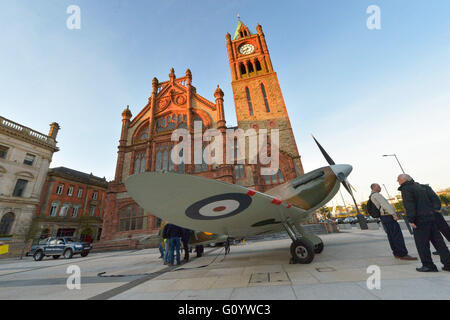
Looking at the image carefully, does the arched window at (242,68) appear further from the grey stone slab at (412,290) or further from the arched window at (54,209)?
the arched window at (54,209)

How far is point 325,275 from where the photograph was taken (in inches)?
122

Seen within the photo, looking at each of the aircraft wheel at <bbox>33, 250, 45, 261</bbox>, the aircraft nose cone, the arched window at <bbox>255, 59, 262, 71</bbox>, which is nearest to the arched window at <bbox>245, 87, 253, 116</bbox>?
the arched window at <bbox>255, 59, 262, 71</bbox>

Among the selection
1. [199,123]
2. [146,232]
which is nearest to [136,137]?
[199,123]

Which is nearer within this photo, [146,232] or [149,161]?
[146,232]

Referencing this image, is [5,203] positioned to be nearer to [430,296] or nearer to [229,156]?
[229,156]

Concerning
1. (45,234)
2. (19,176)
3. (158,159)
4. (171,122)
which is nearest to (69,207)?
(45,234)

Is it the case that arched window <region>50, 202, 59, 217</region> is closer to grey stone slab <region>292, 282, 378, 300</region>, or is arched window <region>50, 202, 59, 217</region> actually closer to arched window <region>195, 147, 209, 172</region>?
arched window <region>195, 147, 209, 172</region>

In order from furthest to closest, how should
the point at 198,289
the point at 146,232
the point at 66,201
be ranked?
the point at 66,201
the point at 146,232
the point at 198,289

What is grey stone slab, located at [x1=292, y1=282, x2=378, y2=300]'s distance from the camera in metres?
2.07

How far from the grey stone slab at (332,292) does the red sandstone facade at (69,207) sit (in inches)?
1400

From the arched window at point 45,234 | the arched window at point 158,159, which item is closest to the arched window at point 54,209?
the arched window at point 45,234

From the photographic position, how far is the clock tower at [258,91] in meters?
22.3

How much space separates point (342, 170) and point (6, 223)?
34589mm
